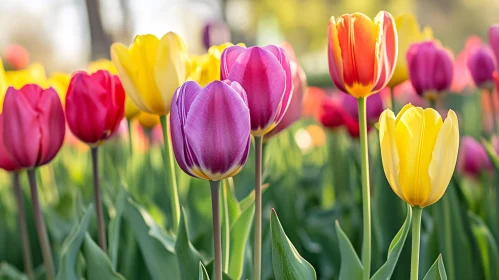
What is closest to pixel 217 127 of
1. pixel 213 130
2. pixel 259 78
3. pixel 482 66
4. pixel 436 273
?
pixel 213 130

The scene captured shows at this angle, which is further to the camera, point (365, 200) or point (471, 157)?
point (471, 157)

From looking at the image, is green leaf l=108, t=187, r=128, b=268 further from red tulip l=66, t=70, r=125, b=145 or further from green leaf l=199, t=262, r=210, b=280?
green leaf l=199, t=262, r=210, b=280

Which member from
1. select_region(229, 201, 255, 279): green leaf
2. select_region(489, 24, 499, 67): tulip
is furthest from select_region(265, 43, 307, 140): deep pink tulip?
select_region(489, 24, 499, 67): tulip

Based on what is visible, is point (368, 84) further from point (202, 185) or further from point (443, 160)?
point (202, 185)

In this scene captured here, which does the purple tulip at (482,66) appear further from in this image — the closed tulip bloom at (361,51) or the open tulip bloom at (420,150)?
the open tulip bloom at (420,150)

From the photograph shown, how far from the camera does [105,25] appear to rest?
1002 cm

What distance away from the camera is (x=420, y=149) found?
70 centimetres

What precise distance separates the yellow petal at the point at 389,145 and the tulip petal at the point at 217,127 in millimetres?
158

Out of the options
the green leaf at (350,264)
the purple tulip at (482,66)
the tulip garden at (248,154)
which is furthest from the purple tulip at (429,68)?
the green leaf at (350,264)

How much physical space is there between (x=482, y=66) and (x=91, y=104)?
3.12 feet

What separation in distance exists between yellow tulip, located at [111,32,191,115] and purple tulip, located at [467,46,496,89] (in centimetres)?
82

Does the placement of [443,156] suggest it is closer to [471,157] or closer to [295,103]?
[295,103]

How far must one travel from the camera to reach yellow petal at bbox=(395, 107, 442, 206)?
2.29ft

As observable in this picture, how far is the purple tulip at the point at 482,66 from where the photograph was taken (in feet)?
4.71
